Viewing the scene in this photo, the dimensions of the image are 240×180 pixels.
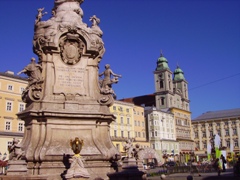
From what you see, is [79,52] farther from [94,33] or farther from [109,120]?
[109,120]

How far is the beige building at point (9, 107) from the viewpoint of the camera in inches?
1965

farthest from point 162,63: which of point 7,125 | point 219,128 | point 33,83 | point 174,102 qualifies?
point 33,83

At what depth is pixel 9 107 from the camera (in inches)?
2048

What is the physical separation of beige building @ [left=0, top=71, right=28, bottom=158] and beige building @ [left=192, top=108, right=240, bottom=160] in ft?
225

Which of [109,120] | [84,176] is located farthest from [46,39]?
[84,176]

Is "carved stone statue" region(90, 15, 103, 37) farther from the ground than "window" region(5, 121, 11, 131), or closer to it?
farther from the ground

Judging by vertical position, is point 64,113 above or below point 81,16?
below

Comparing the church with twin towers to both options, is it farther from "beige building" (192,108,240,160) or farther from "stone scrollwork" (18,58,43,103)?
Answer: "stone scrollwork" (18,58,43,103)

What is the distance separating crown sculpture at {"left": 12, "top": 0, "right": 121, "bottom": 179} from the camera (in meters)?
13.3

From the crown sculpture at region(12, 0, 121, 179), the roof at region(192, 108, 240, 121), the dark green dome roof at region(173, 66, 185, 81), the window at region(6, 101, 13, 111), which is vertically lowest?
the crown sculpture at region(12, 0, 121, 179)

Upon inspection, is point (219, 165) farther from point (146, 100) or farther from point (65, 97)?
point (146, 100)

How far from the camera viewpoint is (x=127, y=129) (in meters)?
75.9

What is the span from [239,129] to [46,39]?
104 metres

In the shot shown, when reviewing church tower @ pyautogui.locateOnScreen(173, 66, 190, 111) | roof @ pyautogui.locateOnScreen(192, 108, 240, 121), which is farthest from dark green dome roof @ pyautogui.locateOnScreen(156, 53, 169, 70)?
roof @ pyautogui.locateOnScreen(192, 108, 240, 121)
